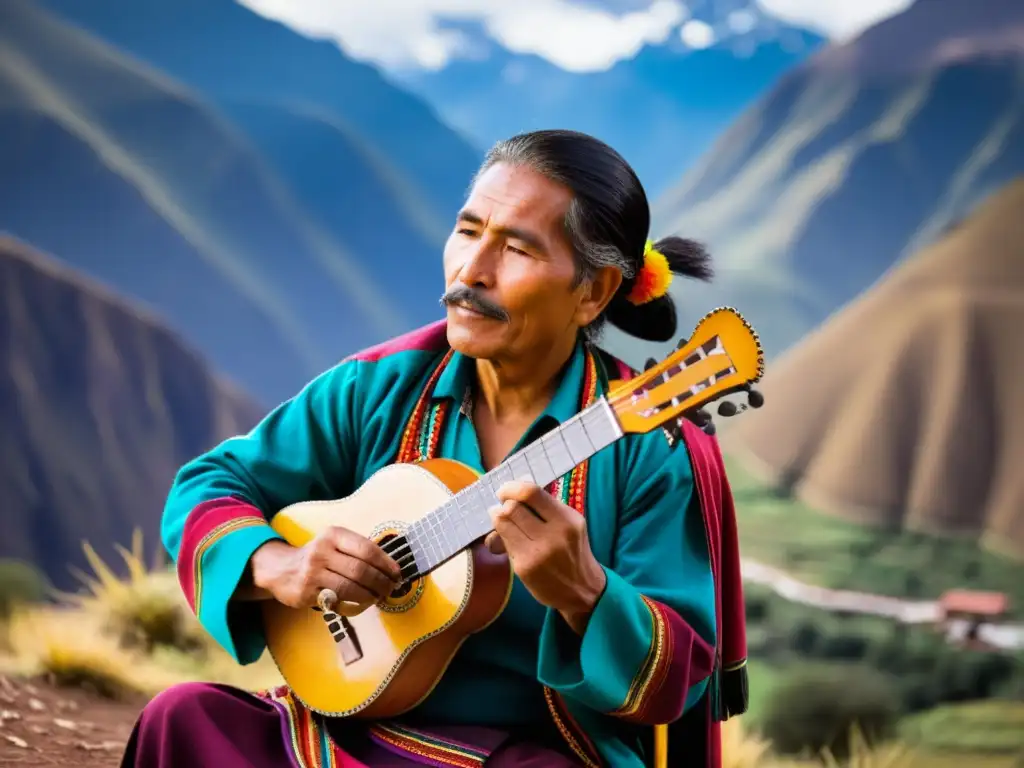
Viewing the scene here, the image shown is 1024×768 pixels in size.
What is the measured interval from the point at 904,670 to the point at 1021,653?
0.37 metres

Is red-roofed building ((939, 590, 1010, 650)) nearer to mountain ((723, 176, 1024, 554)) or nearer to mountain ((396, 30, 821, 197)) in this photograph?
mountain ((723, 176, 1024, 554))

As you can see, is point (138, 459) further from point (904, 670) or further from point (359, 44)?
point (904, 670)

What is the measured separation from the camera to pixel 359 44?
5.53 meters

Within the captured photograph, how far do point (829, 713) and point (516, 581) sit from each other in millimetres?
2430

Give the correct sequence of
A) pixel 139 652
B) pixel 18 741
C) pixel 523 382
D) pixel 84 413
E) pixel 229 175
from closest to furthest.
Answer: pixel 523 382 < pixel 18 741 < pixel 139 652 < pixel 84 413 < pixel 229 175

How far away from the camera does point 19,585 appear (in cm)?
455

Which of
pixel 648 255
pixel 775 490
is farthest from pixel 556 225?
pixel 775 490

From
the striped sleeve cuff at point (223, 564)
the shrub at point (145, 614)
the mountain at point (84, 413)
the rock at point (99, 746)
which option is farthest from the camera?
→ the mountain at point (84, 413)

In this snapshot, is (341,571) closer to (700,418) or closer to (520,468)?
(520,468)

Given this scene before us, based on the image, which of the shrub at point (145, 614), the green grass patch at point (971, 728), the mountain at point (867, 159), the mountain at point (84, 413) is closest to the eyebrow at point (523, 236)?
the green grass patch at point (971, 728)

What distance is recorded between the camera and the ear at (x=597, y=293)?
1851mm

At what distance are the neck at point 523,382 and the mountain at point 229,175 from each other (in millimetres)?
3595

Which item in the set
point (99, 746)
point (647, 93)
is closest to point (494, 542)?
point (99, 746)

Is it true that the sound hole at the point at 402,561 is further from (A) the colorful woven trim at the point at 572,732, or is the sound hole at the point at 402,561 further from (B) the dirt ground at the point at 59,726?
(B) the dirt ground at the point at 59,726
